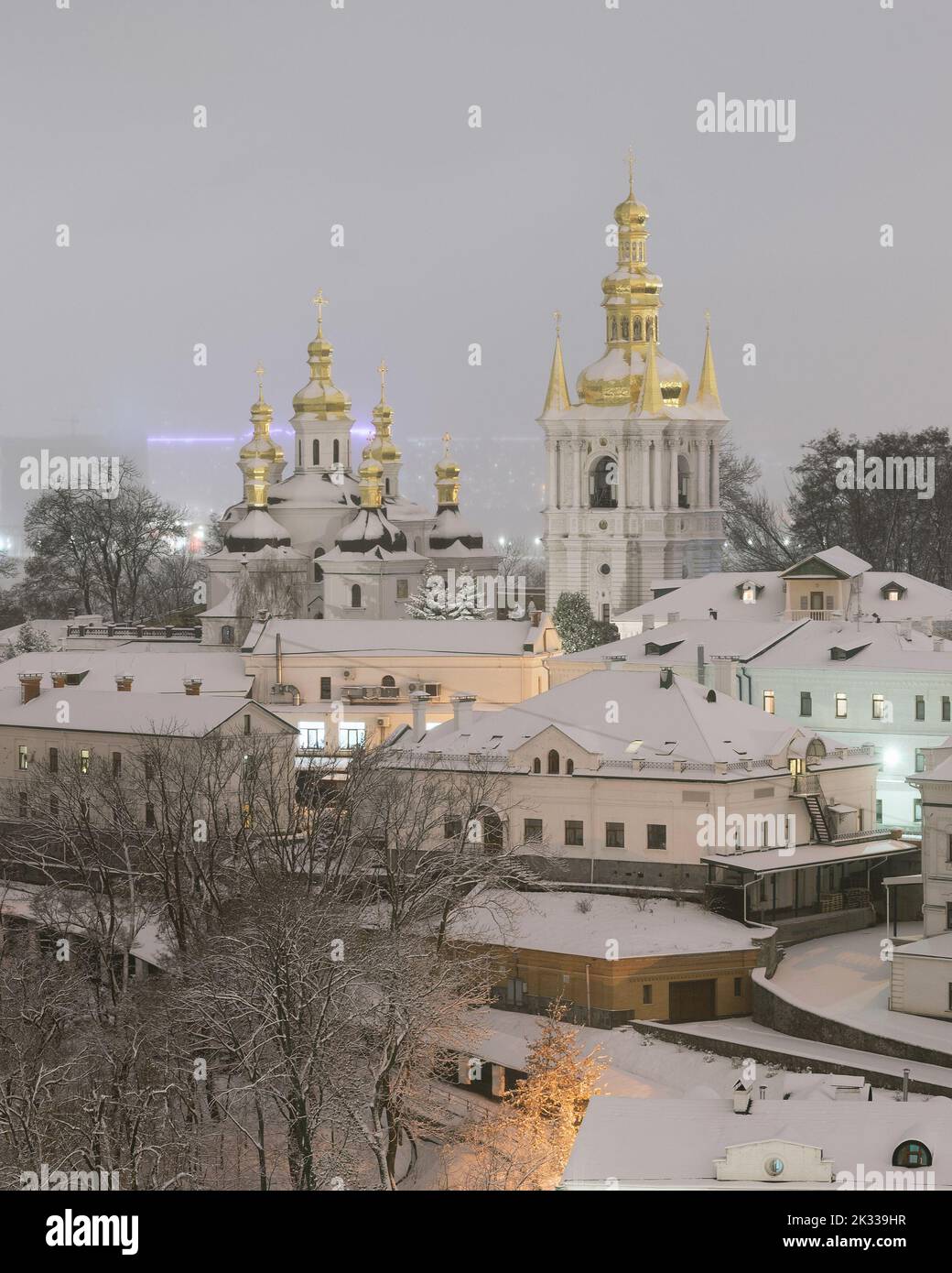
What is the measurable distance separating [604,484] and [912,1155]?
52.2 m

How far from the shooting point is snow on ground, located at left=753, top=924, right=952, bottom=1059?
1135 inches

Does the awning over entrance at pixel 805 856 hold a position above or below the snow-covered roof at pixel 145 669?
below

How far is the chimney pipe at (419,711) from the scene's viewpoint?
4521 centimetres

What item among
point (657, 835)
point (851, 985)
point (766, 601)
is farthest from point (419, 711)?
point (851, 985)

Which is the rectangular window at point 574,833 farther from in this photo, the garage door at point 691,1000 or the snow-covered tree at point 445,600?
the snow-covered tree at point 445,600

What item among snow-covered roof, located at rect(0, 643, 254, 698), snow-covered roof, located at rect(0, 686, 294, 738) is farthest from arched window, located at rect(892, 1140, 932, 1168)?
snow-covered roof, located at rect(0, 643, 254, 698)

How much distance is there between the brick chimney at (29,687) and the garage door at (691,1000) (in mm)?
19289

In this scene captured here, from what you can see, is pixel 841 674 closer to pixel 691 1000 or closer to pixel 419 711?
pixel 419 711

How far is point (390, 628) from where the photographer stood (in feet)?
169

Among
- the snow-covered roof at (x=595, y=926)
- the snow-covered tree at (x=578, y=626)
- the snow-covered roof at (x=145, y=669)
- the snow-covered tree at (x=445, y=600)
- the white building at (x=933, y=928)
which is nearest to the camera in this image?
the white building at (x=933, y=928)

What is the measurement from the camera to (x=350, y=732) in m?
48.0

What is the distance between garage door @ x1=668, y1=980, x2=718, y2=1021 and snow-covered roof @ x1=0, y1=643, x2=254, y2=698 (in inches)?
759

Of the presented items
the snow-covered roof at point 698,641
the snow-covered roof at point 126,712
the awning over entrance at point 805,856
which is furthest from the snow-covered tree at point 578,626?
the awning over entrance at point 805,856
